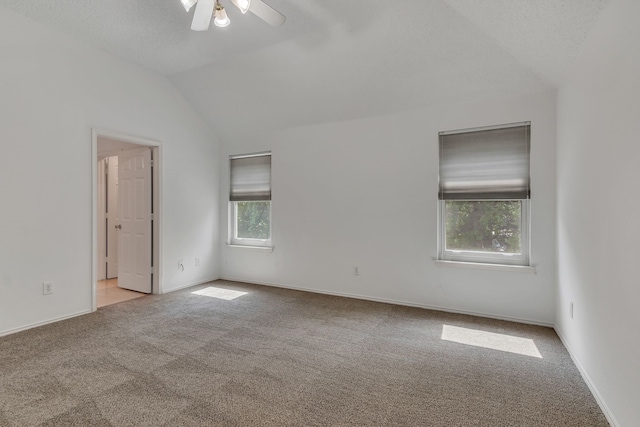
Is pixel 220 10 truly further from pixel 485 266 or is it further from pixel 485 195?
pixel 485 266

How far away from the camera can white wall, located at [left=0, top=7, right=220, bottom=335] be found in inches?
120

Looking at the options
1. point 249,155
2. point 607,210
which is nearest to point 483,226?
point 607,210

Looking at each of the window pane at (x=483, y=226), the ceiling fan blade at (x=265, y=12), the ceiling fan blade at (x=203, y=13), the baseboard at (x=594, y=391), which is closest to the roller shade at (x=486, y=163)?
the window pane at (x=483, y=226)

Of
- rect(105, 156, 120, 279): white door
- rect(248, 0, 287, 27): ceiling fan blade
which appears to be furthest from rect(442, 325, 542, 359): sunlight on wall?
rect(105, 156, 120, 279): white door

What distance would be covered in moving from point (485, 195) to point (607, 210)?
65.3 inches

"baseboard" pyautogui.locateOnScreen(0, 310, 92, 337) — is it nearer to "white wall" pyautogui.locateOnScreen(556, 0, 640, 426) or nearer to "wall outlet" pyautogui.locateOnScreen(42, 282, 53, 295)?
"wall outlet" pyautogui.locateOnScreen(42, 282, 53, 295)

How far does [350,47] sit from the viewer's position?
10.9ft

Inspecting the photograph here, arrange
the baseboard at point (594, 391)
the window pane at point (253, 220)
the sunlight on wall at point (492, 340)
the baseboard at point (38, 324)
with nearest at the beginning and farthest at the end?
the baseboard at point (594, 391) → the sunlight on wall at point (492, 340) → the baseboard at point (38, 324) → the window pane at point (253, 220)

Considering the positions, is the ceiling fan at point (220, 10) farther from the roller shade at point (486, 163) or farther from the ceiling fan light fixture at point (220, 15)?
the roller shade at point (486, 163)

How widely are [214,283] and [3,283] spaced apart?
248cm

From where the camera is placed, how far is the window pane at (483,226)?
354 centimetres

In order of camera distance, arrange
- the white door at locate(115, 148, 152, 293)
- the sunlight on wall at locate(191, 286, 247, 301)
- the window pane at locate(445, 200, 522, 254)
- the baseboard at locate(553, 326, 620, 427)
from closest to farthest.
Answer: the baseboard at locate(553, 326, 620, 427) < the window pane at locate(445, 200, 522, 254) < the sunlight on wall at locate(191, 286, 247, 301) < the white door at locate(115, 148, 152, 293)

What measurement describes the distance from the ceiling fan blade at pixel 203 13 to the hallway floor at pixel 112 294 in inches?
134

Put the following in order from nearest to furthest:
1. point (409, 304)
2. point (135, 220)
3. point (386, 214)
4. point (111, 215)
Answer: point (409, 304)
point (386, 214)
point (135, 220)
point (111, 215)
